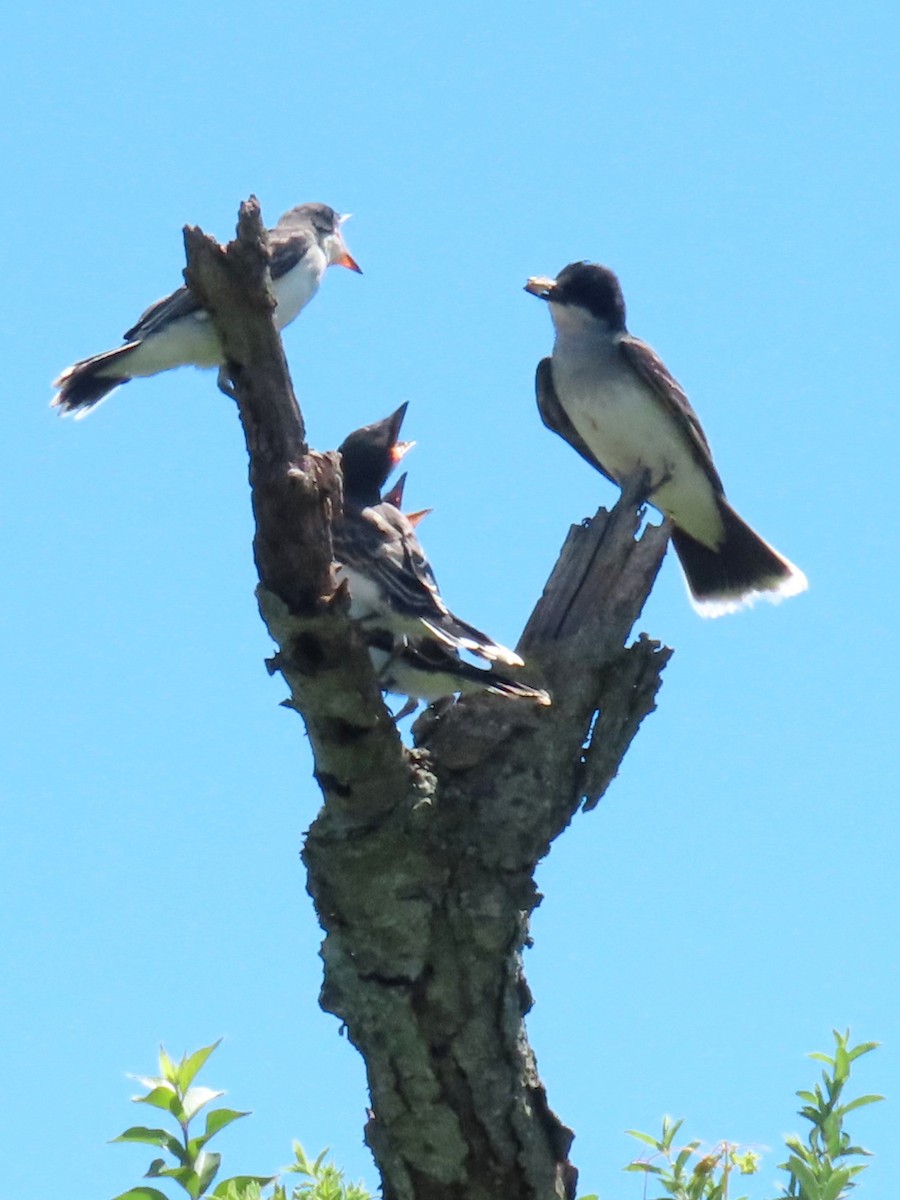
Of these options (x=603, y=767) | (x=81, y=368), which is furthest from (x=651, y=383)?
(x=603, y=767)

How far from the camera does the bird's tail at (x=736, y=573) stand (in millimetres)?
9477

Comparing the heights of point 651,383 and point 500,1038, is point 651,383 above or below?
above

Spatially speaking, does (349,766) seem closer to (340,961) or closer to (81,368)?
(340,961)

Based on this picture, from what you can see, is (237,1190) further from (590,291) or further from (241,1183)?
(590,291)

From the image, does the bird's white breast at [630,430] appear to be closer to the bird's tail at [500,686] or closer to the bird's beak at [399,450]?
the bird's beak at [399,450]

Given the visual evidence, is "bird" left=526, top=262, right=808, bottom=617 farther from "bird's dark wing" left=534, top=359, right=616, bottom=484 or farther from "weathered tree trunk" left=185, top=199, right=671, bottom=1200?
"weathered tree trunk" left=185, top=199, right=671, bottom=1200

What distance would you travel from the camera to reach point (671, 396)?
9125 mm

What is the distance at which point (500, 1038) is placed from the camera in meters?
4.87

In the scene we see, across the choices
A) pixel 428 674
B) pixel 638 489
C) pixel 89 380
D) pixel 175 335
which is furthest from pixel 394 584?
pixel 89 380

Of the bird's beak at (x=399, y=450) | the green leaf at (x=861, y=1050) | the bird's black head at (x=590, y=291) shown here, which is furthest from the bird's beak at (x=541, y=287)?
the green leaf at (x=861, y=1050)

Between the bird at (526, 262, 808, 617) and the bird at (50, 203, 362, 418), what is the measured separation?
140 centimetres

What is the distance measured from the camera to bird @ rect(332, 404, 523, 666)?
219 inches

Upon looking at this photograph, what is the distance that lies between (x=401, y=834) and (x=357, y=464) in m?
2.59

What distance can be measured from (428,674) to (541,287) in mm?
4557
